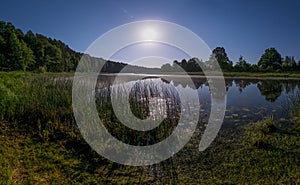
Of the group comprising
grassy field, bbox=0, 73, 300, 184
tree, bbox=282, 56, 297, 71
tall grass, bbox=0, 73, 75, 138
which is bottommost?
grassy field, bbox=0, 73, 300, 184

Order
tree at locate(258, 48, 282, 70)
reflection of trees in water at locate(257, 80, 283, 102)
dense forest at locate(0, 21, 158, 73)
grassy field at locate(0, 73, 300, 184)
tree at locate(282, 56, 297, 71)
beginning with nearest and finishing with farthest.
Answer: grassy field at locate(0, 73, 300, 184)
reflection of trees in water at locate(257, 80, 283, 102)
dense forest at locate(0, 21, 158, 73)
tree at locate(282, 56, 297, 71)
tree at locate(258, 48, 282, 70)

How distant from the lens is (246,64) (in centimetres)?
5481

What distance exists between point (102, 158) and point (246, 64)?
57397 millimetres

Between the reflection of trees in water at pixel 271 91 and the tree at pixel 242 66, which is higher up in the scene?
the tree at pixel 242 66

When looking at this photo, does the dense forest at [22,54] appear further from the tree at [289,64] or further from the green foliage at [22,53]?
the tree at [289,64]

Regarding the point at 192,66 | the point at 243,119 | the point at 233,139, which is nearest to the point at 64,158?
the point at 233,139

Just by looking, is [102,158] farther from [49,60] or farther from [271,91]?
[49,60]

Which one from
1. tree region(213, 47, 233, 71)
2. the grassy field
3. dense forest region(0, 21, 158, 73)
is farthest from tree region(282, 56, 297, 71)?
the grassy field

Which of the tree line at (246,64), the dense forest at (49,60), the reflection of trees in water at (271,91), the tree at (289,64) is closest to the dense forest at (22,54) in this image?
the dense forest at (49,60)

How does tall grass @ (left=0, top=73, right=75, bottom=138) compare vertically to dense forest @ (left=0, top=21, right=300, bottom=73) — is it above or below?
below

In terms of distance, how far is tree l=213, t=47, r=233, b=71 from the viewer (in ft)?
181

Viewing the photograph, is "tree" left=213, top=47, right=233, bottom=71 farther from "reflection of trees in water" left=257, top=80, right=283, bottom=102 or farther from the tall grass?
the tall grass

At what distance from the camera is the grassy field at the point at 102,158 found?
3520mm

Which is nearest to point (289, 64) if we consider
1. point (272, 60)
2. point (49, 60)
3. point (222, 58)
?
point (272, 60)
